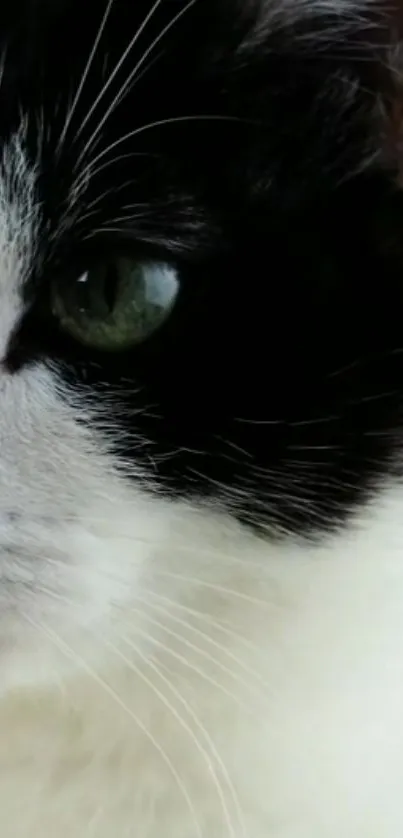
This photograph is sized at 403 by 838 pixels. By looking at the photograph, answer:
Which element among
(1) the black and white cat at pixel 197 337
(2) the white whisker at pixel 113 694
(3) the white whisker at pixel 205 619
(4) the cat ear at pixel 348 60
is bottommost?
(2) the white whisker at pixel 113 694

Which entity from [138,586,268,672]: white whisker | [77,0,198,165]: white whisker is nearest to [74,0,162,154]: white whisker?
[77,0,198,165]: white whisker

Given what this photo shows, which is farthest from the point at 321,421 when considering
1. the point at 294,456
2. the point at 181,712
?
the point at 181,712

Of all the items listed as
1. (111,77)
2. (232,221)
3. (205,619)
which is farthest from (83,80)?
(205,619)

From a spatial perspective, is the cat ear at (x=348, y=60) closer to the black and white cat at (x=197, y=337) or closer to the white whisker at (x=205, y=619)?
the black and white cat at (x=197, y=337)

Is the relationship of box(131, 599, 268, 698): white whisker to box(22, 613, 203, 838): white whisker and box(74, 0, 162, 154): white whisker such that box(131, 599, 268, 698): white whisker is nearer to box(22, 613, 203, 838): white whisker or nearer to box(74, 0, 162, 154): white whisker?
box(22, 613, 203, 838): white whisker

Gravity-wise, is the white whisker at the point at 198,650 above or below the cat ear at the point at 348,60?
below

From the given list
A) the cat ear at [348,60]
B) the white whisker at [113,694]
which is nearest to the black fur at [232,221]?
the cat ear at [348,60]

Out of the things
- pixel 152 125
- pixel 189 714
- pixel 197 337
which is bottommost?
pixel 189 714

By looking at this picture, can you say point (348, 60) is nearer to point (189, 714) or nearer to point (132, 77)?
point (132, 77)
